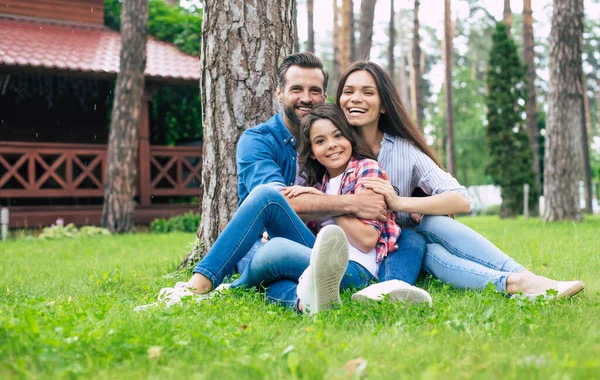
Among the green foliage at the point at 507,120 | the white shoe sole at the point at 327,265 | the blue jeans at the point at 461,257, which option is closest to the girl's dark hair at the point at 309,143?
the blue jeans at the point at 461,257

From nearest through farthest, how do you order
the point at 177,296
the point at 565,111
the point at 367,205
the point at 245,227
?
the point at 177,296, the point at 245,227, the point at 367,205, the point at 565,111

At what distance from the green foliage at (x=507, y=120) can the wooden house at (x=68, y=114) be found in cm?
1004

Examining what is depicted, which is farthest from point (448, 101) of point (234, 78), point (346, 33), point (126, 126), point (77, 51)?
point (234, 78)

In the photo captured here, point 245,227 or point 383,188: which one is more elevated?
point 383,188

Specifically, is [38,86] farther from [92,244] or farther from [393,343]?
[393,343]

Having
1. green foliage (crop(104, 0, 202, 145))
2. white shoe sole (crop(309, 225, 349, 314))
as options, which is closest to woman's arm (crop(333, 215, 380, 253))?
white shoe sole (crop(309, 225, 349, 314))

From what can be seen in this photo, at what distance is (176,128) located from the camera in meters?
16.8

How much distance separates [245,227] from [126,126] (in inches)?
358

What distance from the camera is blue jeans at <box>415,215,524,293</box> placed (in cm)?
409

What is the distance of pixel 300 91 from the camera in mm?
4652

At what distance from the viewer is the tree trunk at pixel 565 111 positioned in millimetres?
12211

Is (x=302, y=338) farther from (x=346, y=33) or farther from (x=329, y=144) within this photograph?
(x=346, y=33)

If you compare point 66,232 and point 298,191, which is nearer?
point 298,191

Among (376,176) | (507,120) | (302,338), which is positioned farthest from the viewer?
(507,120)
